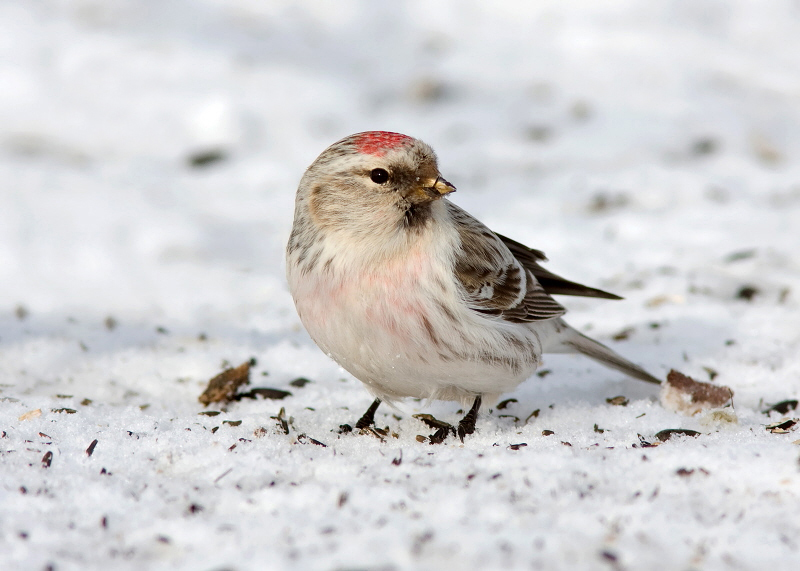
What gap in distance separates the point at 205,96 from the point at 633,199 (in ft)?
13.0

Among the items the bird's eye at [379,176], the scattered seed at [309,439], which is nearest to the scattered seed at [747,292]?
the bird's eye at [379,176]

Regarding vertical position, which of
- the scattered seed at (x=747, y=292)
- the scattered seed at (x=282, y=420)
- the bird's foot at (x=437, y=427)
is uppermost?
the scattered seed at (x=747, y=292)

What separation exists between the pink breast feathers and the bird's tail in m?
1.20

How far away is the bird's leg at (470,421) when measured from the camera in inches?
127

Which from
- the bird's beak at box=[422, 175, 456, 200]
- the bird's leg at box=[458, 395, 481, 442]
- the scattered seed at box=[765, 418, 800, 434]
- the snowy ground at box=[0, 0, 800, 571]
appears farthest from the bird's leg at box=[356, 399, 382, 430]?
the scattered seed at box=[765, 418, 800, 434]

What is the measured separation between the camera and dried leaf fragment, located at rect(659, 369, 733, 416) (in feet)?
11.4

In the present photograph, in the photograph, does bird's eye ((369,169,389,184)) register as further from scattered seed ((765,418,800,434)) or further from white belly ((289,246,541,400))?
scattered seed ((765,418,800,434))

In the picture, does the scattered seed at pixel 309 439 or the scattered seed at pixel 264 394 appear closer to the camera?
the scattered seed at pixel 309 439

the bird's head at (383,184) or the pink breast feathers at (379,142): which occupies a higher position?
the pink breast feathers at (379,142)

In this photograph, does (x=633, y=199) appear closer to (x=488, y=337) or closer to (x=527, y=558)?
(x=488, y=337)

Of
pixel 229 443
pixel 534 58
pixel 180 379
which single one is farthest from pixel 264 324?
pixel 534 58

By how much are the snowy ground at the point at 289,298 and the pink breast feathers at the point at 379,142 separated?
104 centimetres

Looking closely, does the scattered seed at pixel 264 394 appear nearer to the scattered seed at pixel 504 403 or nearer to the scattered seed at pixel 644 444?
the scattered seed at pixel 504 403

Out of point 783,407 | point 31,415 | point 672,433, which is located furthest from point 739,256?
point 31,415
